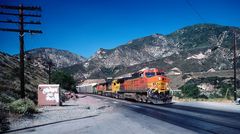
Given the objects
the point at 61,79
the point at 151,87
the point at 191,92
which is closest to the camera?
the point at 151,87

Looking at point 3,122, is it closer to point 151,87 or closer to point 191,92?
point 151,87

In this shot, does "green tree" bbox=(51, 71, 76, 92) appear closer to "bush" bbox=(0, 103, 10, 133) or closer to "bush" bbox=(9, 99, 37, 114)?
"bush" bbox=(9, 99, 37, 114)

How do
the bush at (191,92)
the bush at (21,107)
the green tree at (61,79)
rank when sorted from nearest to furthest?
the bush at (21,107) < the bush at (191,92) < the green tree at (61,79)

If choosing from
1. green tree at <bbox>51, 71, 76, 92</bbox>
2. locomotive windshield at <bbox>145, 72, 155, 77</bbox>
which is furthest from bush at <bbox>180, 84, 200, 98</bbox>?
green tree at <bbox>51, 71, 76, 92</bbox>

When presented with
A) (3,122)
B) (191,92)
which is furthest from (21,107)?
(191,92)

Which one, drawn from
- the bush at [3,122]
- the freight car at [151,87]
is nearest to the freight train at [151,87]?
the freight car at [151,87]

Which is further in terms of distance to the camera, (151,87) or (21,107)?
(151,87)

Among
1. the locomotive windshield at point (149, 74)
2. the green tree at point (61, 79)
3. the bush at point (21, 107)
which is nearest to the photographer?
the bush at point (21, 107)

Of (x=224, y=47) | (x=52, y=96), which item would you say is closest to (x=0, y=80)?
(x=52, y=96)

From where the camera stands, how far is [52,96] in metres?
33.6

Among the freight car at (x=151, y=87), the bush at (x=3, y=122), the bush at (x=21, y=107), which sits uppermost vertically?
the freight car at (x=151, y=87)

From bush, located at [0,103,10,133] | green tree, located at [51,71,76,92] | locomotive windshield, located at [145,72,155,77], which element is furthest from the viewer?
green tree, located at [51,71,76,92]

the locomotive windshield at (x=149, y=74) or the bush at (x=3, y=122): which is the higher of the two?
the locomotive windshield at (x=149, y=74)

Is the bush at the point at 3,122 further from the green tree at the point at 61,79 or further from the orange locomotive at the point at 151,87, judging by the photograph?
the green tree at the point at 61,79
